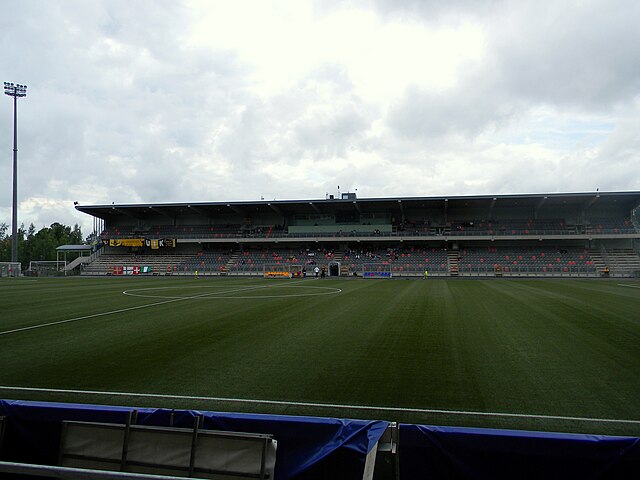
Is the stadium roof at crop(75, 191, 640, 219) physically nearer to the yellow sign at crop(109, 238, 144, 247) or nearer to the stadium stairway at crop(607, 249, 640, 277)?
the yellow sign at crop(109, 238, 144, 247)

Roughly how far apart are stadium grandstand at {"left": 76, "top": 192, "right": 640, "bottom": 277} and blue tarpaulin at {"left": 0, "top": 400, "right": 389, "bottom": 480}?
50.4m

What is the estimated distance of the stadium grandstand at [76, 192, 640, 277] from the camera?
5608 cm

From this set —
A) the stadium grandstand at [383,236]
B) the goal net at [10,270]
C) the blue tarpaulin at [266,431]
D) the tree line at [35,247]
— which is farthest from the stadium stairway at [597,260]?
the tree line at [35,247]

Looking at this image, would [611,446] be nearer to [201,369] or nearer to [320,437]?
[320,437]

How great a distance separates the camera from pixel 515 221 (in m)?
62.6

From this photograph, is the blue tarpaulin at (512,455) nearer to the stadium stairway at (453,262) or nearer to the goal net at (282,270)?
the goal net at (282,270)

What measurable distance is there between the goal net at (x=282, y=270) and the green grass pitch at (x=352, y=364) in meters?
38.8

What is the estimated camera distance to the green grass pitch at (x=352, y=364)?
5.95m

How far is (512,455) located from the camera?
3.94 m

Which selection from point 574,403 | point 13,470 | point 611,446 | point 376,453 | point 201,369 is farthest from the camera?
point 201,369

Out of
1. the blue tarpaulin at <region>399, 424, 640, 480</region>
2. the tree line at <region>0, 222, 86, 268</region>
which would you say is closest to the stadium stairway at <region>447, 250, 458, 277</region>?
the blue tarpaulin at <region>399, 424, 640, 480</region>

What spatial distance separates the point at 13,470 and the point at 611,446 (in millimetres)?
4718

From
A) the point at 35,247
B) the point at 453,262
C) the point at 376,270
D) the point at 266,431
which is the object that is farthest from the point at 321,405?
the point at 35,247

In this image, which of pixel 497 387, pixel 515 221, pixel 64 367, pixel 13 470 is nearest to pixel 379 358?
pixel 497 387
